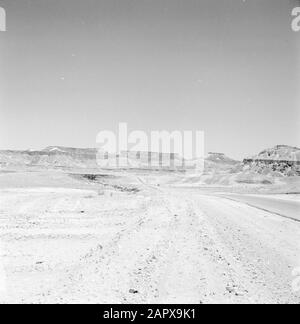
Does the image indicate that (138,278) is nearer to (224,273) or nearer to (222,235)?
(224,273)

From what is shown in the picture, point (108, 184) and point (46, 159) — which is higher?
point (46, 159)

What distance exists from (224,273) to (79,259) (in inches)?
A: 127

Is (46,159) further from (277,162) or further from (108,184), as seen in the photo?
(108,184)

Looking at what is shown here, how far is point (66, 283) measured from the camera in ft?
21.6

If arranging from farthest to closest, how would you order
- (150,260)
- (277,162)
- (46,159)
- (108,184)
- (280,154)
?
(46,159)
(280,154)
(277,162)
(108,184)
(150,260)

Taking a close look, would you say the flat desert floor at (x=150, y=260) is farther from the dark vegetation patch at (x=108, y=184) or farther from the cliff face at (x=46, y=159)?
the cliff face at (x=46, y=159)

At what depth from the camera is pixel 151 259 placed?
27.0 feet

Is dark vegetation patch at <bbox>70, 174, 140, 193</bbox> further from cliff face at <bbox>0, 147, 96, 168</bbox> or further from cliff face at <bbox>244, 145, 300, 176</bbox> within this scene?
cliff face at <bbox>0, 147, 96, 168</bbox>

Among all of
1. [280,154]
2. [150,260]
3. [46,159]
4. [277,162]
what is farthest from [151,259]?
[46,159]

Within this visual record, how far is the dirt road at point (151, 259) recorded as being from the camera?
19.9ft

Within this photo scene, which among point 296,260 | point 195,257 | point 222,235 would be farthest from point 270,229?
point 195,257

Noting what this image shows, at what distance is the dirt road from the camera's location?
19.9 feet

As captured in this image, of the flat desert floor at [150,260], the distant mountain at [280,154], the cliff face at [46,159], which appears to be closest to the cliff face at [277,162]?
the distant mountain at [280,154]

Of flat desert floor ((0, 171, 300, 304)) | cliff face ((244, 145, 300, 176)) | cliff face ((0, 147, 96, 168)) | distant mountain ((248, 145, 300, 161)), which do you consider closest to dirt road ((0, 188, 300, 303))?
flat desert floor ((0, 171, 300, 304))
